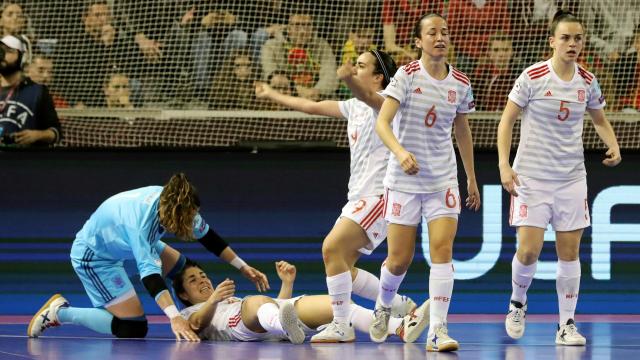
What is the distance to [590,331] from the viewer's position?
31.5 feet

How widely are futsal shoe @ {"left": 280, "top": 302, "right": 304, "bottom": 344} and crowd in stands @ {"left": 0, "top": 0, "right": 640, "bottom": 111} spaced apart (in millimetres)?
4456

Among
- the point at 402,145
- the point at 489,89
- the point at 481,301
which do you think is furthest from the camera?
the point at 489,89

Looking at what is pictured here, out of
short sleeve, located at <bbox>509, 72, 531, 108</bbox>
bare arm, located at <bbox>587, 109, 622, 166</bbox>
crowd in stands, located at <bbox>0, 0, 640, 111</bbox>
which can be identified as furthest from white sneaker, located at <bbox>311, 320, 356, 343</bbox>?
crowd in stands, located at <bbox>0, 0, 640, 111</bbox>

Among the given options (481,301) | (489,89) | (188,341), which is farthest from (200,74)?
(188,341)

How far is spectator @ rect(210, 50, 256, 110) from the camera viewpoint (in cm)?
1273

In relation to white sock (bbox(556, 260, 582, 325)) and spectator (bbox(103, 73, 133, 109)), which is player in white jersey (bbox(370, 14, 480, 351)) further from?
Answer: spectator (bbox(103, 73, 133, 109))

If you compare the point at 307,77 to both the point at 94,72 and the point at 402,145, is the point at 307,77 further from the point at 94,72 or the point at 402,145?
the point at 402,145

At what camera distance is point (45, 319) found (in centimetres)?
917

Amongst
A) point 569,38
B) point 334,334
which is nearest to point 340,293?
point 334,334

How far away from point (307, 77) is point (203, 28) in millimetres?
1219

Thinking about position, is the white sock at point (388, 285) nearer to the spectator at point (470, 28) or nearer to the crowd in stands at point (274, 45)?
the crowd in stands at point (274, 45)

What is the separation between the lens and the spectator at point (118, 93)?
12.8m

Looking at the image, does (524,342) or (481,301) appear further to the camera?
(481,301)

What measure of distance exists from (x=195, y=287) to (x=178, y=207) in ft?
3.23
